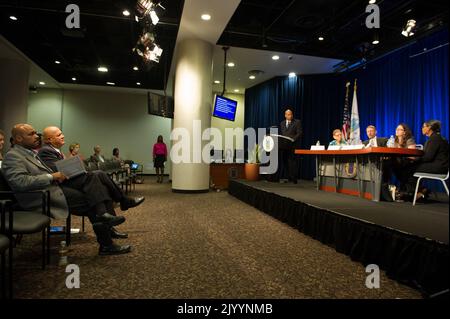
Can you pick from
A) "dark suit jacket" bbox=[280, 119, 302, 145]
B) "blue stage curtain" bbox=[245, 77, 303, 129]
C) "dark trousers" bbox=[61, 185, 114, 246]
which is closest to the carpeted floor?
"dark trousers" bbox=[61, 185, 114, 246]

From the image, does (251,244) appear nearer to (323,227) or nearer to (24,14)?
(323,227)

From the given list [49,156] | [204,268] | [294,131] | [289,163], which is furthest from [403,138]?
[49,156]

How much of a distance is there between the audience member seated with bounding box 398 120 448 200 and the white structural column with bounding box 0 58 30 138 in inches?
358

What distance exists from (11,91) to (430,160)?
933 centimetres

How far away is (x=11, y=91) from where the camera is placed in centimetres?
755

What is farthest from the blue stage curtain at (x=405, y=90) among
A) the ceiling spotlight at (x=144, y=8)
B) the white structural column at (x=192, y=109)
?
the ceiling spotlight at (x=144, y=8)

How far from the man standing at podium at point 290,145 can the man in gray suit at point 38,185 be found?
3.84 meters

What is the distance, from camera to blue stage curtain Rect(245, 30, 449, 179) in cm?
510

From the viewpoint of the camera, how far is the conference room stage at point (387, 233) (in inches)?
64.5

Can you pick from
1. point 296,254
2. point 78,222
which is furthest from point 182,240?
point 78,222

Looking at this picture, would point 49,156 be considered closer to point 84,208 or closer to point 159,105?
point 84,208

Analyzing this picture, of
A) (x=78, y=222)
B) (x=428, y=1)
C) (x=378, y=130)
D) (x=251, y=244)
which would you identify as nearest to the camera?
(x=251, y=244)
